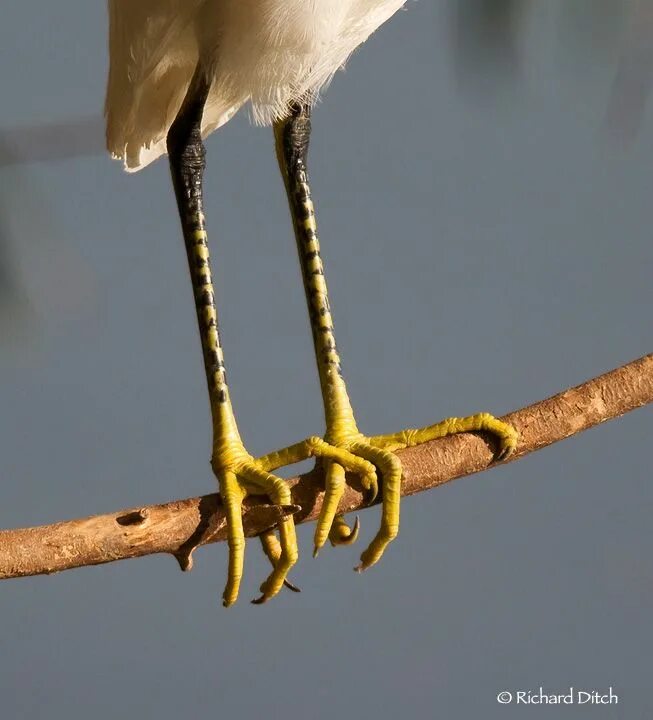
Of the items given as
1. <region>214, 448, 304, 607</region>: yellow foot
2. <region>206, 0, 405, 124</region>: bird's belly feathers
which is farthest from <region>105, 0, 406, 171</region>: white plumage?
<region>214, 448, 304, 607</region>: yellow foot

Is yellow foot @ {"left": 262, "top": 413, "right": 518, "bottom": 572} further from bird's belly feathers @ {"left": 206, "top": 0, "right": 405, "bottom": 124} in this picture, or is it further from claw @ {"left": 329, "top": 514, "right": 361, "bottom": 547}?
bird's belly feathers @ {"left": 206, "top": 0, "right": 405, "bottom": 124}

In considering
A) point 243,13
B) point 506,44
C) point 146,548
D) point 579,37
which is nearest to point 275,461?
point 146,548

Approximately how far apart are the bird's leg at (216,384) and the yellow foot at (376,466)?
36 mm

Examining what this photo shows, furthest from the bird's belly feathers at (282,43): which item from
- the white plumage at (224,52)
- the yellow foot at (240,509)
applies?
the yellow foot at (240,509)

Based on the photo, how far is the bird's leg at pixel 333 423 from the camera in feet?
4.17

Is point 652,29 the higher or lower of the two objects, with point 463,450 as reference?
higher

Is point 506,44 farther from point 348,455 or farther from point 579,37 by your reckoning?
point 348,455

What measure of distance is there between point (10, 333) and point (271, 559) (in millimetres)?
1941

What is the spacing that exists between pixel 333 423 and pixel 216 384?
5.1 inches

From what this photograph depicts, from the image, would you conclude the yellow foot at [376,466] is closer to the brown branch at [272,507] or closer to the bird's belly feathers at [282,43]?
the brown branch at [272,507]

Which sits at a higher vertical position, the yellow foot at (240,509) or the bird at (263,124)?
the bird at (263,124)

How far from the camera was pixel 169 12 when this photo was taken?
139 cm

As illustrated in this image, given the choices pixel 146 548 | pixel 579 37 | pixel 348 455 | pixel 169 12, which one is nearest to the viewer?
pixel 146 548

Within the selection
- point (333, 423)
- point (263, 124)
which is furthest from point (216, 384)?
point (263, 124)
